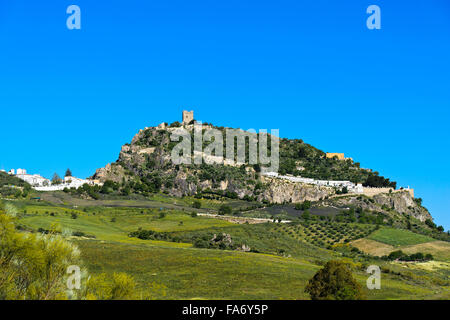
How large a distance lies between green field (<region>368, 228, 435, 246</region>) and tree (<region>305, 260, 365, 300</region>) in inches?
2674

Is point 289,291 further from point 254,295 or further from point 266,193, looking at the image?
point 266,193

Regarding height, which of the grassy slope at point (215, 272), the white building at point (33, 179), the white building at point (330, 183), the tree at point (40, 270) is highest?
the white building at point (33, 179)

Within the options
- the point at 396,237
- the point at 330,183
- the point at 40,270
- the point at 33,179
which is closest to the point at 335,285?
the point at 40,270

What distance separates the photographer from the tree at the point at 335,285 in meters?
32.0

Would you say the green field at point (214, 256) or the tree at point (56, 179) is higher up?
the tree at point (56, 179)

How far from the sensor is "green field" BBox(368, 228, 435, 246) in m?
98.9

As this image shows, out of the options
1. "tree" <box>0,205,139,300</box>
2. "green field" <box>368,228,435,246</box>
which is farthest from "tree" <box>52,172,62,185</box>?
"tree" <box>0,205,139,300</box>

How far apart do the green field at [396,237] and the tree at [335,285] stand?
67922 mm

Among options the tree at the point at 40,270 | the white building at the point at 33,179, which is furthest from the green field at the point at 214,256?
the white building at the point at 33,179

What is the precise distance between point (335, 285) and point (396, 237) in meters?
75.7

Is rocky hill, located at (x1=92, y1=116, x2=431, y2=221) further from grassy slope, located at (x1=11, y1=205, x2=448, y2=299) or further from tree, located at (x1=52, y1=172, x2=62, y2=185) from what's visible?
grassy slope, located at (x1=11, y1=205, x2=448, y2=299)

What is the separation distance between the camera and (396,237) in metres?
103

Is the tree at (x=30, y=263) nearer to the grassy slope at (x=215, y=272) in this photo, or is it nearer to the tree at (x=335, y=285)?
the grassy slope at (x=215, y=272)

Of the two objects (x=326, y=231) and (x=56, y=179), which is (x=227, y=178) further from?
(x=56, y=179)
